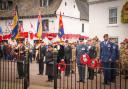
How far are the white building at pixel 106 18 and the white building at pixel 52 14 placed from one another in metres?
14.3

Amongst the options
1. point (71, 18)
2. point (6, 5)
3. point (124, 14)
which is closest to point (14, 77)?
point (124, 14)

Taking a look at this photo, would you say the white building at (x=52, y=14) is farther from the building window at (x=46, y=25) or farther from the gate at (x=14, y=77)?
the gate at (x=14, y=77)

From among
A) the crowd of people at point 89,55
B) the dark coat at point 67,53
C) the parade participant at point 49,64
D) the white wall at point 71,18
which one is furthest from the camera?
the white wall at point 71,18

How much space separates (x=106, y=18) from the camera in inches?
1070

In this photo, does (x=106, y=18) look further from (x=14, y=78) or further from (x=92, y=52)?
A: (x=14, y=78)

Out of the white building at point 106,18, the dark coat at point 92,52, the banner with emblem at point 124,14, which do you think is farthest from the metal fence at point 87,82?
the white building at point 106,18

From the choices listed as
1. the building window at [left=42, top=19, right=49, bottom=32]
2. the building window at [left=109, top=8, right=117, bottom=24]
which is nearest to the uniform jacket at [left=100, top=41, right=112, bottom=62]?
the building window at [left=109, top=8, right=117, bottom=24]

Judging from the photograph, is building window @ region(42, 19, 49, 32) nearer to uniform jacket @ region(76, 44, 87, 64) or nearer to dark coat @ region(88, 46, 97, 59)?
dark coat @ region(88, 46, 97, 59)

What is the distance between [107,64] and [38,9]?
1199 inches

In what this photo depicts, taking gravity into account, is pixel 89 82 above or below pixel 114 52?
below

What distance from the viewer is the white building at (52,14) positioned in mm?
42281

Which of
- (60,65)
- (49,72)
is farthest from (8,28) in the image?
(60,65)

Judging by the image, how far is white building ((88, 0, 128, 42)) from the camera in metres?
26.4

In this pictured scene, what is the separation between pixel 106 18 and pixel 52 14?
606 inches
